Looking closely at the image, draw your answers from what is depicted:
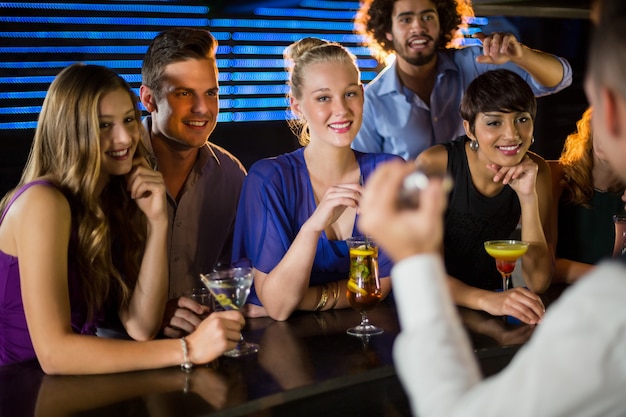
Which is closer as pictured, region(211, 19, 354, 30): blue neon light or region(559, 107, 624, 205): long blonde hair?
region(559, 107, 624, 205): long blonde hair

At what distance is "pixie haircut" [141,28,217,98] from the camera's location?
291 cm

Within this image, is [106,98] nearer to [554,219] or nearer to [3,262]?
[3,262]

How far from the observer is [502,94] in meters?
2.80

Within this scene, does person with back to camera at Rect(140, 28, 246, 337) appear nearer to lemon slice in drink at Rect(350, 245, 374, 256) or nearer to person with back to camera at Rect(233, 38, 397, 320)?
person with back to camera at Rect(233, 38, 397, 320)

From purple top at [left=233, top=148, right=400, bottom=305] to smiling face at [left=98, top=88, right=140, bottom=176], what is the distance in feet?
1.64

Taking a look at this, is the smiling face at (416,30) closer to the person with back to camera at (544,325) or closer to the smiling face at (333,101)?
the smiling face at (333,101)

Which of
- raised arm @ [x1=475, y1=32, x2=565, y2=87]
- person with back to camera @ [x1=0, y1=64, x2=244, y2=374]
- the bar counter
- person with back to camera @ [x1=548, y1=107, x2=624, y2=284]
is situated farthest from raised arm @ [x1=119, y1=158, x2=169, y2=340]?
person with back to camera @ [x1=548, y1=107, x2=624, y2=284]

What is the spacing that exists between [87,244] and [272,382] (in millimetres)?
737

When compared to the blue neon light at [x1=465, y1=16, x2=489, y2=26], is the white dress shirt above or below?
below

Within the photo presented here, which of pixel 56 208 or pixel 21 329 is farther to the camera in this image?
pixel 21 329

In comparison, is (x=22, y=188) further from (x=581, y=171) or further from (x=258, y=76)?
(x=258, y=76)

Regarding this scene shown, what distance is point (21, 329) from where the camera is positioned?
222cm

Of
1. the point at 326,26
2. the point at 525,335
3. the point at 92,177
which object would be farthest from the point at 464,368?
the point at 326,26

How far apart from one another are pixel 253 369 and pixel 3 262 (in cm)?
82
